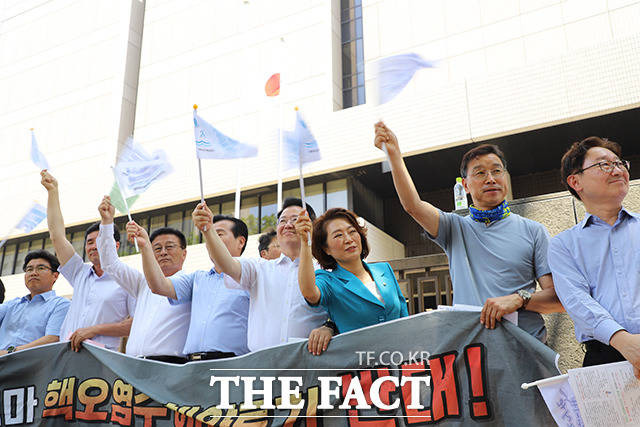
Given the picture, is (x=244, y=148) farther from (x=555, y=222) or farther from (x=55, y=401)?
(x=555, y=222)

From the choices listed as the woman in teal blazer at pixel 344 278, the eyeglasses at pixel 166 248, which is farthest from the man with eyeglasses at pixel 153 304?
the woman in teal blazer at pixel 344 278

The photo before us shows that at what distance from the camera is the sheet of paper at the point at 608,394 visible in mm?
2018

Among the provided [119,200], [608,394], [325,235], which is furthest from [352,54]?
[608,394]

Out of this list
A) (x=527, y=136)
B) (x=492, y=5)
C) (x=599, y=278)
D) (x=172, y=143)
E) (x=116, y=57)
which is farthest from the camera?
(x=116, y=57)

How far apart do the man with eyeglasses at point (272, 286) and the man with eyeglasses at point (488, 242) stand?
90cm

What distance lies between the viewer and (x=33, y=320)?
15.6 ft

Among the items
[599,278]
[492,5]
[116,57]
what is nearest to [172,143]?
[116,57]

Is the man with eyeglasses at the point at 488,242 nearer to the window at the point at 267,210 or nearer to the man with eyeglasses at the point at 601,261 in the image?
the man with eyeglasses at the point at 601,261

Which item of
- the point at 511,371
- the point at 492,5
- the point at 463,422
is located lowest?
the point at 463,422

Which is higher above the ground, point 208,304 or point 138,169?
point 138,169

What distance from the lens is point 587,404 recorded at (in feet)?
6.79

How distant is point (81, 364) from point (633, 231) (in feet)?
10.8

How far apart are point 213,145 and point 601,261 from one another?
2.90m

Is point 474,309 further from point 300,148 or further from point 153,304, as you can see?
point 153,304
